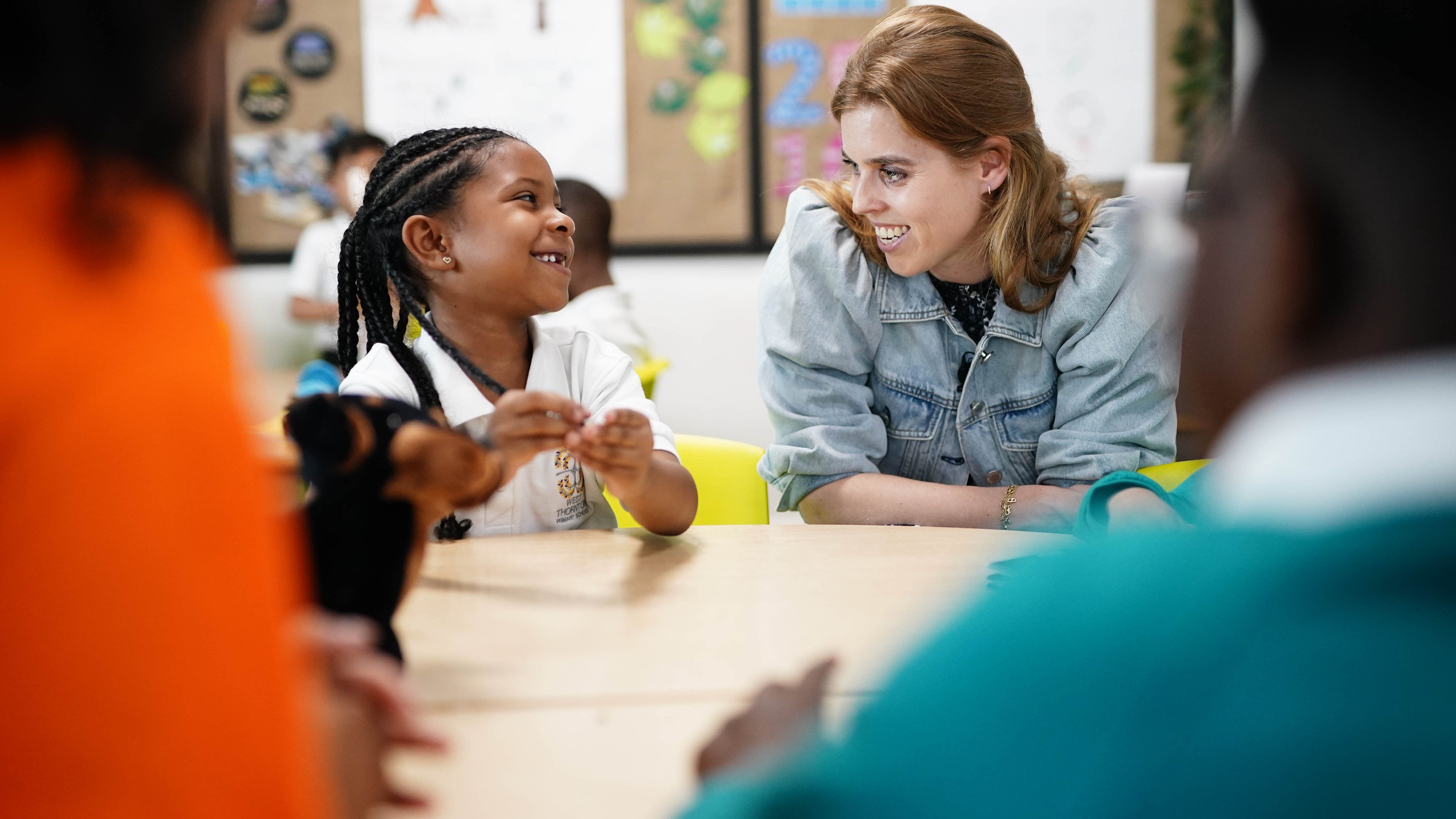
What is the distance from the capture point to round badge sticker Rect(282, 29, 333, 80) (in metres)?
3.46

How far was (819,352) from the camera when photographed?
171 cm

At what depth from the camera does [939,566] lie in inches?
46.1

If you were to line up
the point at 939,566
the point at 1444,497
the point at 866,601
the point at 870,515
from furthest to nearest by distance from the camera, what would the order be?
the point at 870,515 < the point at 939,566 < the point at 866,601 < the point at 1444,497

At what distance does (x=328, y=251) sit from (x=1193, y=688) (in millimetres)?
3381

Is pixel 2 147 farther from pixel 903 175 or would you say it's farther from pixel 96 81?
pixel 903 175

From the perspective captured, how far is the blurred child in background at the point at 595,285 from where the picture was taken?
280 cm

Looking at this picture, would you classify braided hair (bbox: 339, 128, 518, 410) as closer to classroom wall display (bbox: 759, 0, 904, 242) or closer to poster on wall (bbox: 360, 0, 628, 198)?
poster on wall (bbox: 360, 0, 628, 198)

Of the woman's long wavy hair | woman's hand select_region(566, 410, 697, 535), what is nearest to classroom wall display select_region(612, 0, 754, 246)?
the woman's long wavy hair

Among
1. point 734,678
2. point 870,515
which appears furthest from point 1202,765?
point 870,515

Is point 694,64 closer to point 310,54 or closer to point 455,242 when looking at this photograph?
point 310,54

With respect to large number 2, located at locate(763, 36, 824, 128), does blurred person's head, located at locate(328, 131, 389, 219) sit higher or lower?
lower

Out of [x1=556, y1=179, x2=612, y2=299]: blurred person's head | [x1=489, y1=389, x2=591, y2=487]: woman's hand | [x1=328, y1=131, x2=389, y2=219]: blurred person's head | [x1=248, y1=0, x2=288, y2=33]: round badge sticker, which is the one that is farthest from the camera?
[x1=248, y1=0, x2=288, y2=33]: round badge sticker

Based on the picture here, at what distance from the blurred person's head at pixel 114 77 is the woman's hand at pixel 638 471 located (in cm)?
77

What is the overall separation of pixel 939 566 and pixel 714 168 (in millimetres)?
2598
